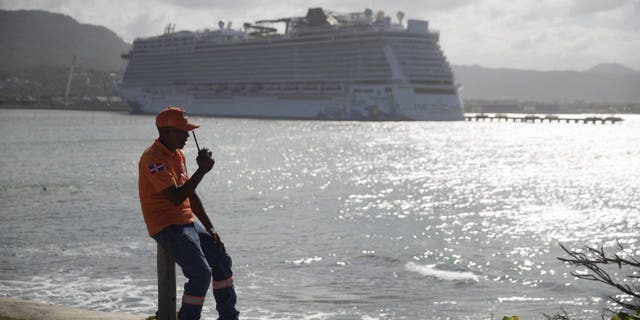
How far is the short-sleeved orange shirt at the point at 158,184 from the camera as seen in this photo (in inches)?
221

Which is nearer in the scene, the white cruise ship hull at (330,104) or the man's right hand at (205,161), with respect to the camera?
the man's right hand at (205,161)

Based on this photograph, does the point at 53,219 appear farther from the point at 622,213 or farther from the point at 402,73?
the point at 402,73

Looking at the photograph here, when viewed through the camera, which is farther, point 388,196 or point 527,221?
point 388,196

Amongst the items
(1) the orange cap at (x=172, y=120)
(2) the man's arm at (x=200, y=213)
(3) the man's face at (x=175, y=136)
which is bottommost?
(2) the man's arm at (x=200, y=213)

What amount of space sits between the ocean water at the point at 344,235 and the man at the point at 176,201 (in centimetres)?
225

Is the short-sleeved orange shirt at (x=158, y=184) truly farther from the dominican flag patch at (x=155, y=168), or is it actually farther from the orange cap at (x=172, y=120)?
the orange cap at (x=172, y=120)

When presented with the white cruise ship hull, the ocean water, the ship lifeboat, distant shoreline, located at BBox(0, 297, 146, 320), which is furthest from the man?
the ship lifeboat

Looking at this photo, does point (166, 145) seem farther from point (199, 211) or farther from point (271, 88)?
point (271, 88)

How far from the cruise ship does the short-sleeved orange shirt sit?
301 feet

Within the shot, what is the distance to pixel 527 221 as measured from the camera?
22.0m

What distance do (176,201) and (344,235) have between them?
12973 mm

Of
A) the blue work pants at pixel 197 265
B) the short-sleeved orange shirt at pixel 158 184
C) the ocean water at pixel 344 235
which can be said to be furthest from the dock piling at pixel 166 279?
the ocean water at pixel 344 235

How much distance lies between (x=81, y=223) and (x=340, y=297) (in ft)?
31.8

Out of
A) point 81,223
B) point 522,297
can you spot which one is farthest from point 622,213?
point 81,223
